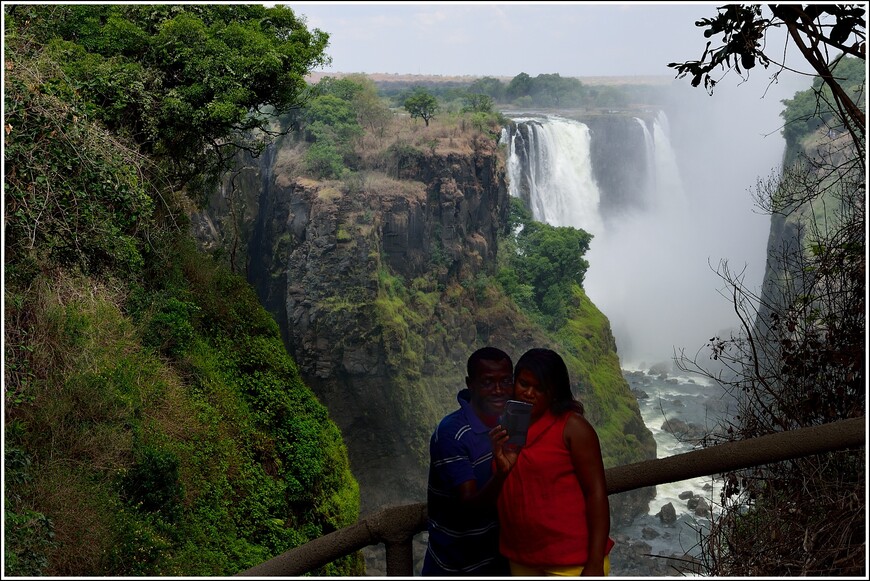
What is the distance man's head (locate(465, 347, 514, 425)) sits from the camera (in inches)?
64.3

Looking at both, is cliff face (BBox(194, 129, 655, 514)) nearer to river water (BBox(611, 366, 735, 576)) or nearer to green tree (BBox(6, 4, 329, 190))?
river water (BBox(611, 366, 735, 576))

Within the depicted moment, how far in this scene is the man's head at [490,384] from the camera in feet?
5.36

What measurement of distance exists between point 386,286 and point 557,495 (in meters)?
18.3

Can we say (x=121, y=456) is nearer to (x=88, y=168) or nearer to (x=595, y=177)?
(x=88, y=168)

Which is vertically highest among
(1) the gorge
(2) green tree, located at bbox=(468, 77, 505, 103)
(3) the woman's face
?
(2) green tree, located at bbox=(468, 77, 505, 103)

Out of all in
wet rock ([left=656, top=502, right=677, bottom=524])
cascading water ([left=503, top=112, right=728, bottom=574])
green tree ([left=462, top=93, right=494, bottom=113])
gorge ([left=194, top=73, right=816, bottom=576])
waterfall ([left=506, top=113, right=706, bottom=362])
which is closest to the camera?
wet rock ([left=656, top=502, right=677, bottom=524])

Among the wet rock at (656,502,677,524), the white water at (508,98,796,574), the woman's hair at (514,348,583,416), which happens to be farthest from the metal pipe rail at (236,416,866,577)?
the white water at (508,98,796,574)

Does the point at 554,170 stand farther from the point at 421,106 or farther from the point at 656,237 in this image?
the point at 656,237

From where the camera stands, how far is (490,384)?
1645mm

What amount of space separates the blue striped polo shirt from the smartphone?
0.24 ft

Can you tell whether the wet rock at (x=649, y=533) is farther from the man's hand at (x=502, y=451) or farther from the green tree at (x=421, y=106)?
the man's hand at (x=502, y=451)

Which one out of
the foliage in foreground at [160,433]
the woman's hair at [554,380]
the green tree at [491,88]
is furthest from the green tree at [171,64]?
the green tree at [491,88]

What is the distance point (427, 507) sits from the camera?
1.53 meters

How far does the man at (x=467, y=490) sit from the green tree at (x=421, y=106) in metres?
20.7
